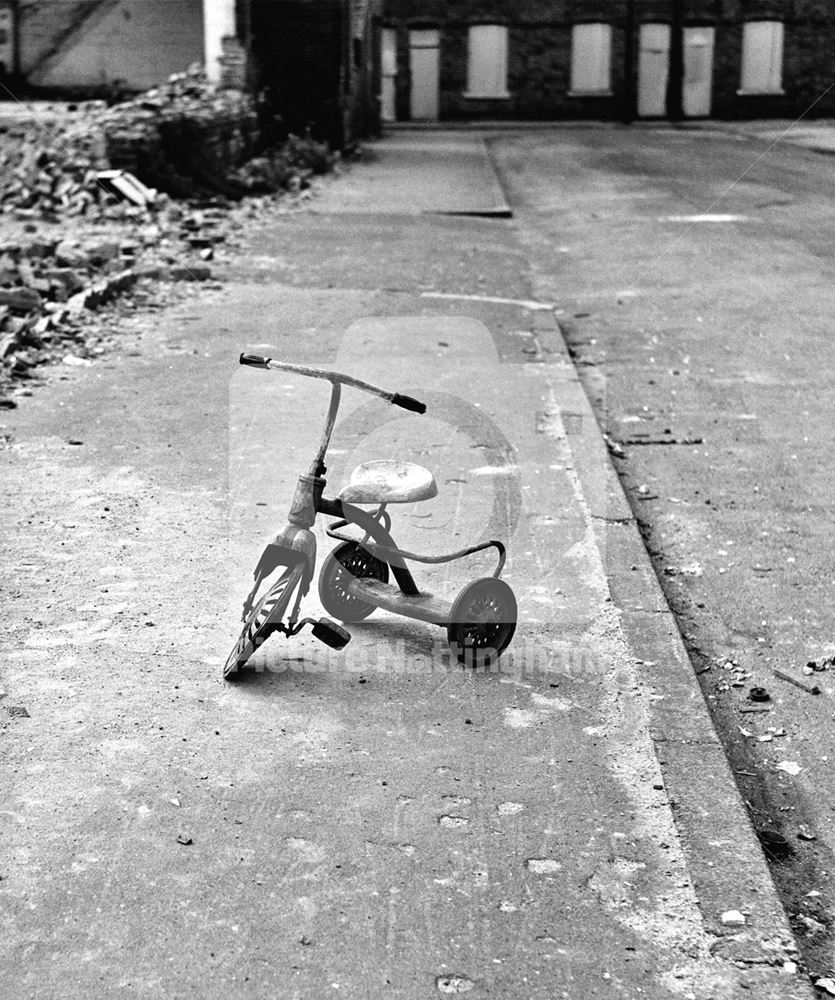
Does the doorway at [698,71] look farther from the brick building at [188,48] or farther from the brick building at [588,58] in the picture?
the brick building at [188,48]

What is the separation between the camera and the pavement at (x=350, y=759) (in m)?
2.73

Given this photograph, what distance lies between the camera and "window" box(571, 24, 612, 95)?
136 ft

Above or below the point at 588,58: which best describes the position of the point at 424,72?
below

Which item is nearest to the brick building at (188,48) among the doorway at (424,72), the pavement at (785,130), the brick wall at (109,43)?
the brick wall at (109,43)

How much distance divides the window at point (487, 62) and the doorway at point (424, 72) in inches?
40.3

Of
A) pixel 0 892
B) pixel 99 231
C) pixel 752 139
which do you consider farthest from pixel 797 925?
pixel 752 139

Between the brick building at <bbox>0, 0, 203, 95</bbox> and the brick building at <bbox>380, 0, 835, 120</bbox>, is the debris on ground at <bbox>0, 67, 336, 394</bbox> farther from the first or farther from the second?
the brick building at <bbox>380, 0, 835, 120</bbox>

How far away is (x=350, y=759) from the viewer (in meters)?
3.49

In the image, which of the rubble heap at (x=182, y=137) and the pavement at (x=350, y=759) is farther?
the rubble heap at (x=182, y=137)

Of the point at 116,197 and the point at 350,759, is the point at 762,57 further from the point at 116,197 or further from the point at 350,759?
the point at 350,759

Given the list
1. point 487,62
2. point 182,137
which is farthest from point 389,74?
point 182,137

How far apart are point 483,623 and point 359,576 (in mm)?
482

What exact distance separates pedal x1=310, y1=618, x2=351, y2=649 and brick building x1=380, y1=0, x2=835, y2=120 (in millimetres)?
39666

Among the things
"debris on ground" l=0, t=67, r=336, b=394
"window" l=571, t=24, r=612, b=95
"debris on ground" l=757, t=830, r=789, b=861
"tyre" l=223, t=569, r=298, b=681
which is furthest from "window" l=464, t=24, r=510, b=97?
"debris on ground" l=757, t=830, r=789, b=861
